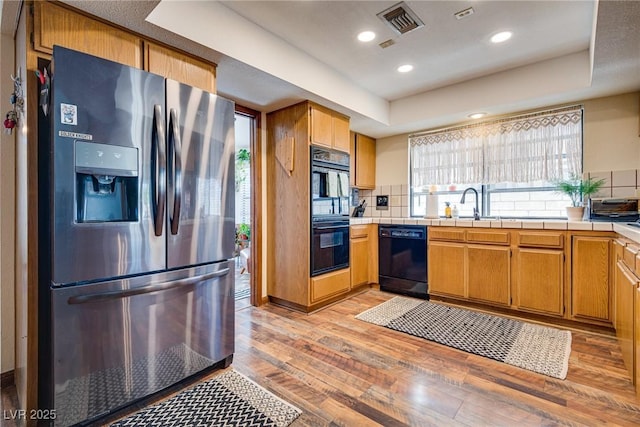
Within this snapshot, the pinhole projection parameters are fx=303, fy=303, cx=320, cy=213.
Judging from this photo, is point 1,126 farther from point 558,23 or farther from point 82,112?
point 558,23

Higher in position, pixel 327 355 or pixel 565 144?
pixel 565 144

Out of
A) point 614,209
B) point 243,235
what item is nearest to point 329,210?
point 614,209

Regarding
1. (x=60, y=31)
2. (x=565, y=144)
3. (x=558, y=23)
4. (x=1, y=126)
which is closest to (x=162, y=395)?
(x=1, y=126)

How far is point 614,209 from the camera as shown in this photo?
2.69 metres

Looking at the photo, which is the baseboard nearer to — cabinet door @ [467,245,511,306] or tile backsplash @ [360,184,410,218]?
cabinet door @ [467,245,511,306]

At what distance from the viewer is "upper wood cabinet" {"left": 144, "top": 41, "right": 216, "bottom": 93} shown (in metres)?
1.87

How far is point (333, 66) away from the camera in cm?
300

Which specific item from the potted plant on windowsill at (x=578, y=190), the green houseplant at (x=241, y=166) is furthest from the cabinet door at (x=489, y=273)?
the green houseplant at (x=241, y=166)

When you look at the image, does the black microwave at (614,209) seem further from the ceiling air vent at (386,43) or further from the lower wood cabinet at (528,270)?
the ceiling air vent at (386,43)

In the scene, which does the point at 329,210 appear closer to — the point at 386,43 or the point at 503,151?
the point at 386,43

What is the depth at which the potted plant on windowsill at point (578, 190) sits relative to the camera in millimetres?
2916

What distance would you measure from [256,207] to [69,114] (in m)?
2.04

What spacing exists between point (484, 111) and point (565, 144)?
0.87 m

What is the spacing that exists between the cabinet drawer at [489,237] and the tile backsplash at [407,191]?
3.36 ft
